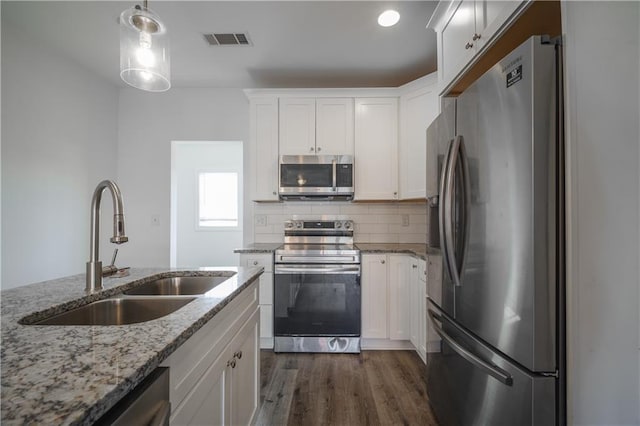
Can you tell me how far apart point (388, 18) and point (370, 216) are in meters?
1.82

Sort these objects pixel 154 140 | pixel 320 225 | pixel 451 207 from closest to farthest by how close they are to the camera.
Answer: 1. pixel 451 207
2. pixel 320 225
3. pixel 154 140

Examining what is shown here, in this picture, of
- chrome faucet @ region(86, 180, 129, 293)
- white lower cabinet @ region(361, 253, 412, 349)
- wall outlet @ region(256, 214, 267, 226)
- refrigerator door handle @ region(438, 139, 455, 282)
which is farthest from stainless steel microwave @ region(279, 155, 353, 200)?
chrome faucet @ region(86, 180, 129, 293)

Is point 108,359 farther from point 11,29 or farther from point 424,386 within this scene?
point 11,29

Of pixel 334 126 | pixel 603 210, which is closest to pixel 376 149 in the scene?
pixel 334 126

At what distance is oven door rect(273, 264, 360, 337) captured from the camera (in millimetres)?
2398

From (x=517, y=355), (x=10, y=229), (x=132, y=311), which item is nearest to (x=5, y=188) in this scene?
(x=10, y=229)

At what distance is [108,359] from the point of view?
0.53m

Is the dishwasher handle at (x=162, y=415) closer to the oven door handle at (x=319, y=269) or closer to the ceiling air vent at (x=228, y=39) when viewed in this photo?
the oven door handle at (x=319, y=269)

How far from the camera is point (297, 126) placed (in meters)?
2.78

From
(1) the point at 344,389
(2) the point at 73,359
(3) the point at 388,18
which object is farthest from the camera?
(3) the point at 388,18

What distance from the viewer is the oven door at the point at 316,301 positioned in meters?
2.40

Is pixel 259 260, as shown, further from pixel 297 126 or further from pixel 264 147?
pixel 297 126

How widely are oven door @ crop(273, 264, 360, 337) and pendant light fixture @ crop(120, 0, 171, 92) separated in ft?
5.69

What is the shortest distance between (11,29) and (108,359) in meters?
3.22
